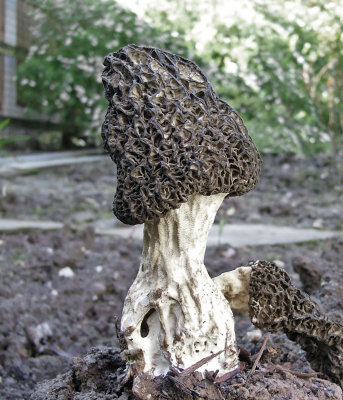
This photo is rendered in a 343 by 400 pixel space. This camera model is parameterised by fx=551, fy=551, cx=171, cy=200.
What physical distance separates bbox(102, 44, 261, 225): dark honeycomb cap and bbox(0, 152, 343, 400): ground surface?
30.8 inches

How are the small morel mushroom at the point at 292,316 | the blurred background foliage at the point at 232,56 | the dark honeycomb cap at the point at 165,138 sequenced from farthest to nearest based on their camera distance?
1. the blurred background foliage at the point at 232,56
2. the small morel mushroom at the point at 292,316
3. the dark honeycomb cap at the point at 165,138

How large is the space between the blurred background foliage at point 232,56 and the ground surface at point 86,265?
4.24 feet

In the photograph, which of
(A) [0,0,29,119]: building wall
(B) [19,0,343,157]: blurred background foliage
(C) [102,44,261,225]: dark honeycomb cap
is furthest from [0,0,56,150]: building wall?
(C) [102,44,261,225]: dark honeycomb cap

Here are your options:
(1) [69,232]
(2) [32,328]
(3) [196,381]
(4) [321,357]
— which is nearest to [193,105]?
(3) [196,381]

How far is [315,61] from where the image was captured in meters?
9.55

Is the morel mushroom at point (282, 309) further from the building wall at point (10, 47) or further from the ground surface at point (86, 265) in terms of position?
the building wall at point (10, 47)

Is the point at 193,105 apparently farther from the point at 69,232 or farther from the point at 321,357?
the point at 69,232

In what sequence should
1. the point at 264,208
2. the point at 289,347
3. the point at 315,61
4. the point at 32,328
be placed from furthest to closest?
the point at 315,61 → the point at 264,208 → the point at 32,328 → the point at 289,347

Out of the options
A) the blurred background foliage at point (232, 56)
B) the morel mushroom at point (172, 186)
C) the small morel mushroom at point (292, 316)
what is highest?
the morel mushroom at point (172, 186)

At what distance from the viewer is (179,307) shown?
2104 mm

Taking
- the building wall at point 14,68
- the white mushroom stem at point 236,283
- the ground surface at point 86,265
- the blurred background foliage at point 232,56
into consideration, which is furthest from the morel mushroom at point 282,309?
the building wall at point 14,68

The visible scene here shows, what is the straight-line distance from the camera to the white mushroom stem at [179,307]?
6.74 ft

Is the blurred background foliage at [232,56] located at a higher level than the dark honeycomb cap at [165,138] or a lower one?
lower

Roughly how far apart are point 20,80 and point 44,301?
40.8 ft
